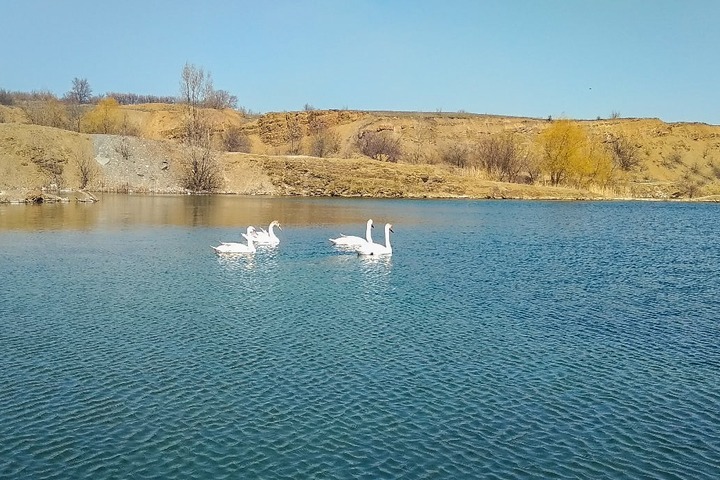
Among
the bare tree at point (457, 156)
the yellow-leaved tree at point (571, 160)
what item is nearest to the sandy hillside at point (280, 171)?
the bare tree at point (457, 156)

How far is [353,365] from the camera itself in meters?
14.2

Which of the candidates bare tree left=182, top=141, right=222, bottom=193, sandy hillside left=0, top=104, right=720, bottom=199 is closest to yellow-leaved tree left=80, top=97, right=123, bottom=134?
sandy hillside left=0, top=104, right=720, bottom=199

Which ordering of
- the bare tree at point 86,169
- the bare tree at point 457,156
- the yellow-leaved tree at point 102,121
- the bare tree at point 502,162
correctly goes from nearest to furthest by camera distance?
the bare tree at point 86,169 < the bare tree at point 502,162 < the yellow-leaved tree at point 102,121 < the bare tree at point 457,156

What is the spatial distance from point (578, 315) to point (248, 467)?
12.7 metres

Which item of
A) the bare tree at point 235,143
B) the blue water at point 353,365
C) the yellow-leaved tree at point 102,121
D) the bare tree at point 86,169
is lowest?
the blue water at point 353,365

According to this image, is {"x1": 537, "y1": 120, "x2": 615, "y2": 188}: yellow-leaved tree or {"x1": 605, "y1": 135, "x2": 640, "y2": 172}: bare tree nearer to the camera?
{"x1": 537, "y1": 120, "x2": 615, "y2": 188}: yellow-leaved tree

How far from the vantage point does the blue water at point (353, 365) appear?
32.8 ft

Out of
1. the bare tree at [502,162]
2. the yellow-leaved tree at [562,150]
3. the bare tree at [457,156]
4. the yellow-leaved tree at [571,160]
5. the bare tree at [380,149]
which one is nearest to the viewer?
the yellow-leaved tree at [562,150]

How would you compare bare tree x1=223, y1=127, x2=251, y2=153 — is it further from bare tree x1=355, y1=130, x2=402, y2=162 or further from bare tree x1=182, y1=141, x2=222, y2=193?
bare tree x1=182, y1=141, x2=222, y2=193

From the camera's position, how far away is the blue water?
9984mm

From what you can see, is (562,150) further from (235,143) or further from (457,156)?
(235,143)

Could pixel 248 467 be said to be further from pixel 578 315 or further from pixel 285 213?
pixel 285 213

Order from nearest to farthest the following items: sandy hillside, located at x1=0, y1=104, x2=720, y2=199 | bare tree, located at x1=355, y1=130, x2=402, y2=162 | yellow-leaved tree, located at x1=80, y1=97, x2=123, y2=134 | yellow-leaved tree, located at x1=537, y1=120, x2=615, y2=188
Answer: sandy hillside, located at x1=0, y1=104, x2=720, y2=199 → yellow-leaved tree, located at x1=537, y1=120, x2=615, y2=188 → yellow-leaved tree, located at x1=80, y1=97, x2=123, y2=134 → bare tree, located at x1=355, y1=130, x2=402, y2=162

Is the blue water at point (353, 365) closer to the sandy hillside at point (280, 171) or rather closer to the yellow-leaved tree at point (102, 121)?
the sandy hillside at point (280, 171)
